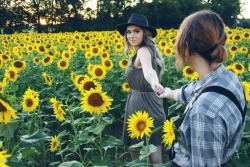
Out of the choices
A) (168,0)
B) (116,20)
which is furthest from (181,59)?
(168,0)

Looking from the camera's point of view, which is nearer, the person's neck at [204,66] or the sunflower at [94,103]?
the person's neck at [204,66]

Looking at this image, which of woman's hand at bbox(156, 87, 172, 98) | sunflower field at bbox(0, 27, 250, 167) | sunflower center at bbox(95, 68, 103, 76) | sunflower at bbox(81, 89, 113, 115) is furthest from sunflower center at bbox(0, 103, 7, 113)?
sunflower center at bbox(95, 68, 103, 76)

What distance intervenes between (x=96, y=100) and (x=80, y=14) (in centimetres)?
3872

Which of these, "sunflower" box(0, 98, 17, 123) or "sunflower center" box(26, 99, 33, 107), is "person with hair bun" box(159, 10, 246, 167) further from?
"sunflower center" box(26, 99, 33, 107)

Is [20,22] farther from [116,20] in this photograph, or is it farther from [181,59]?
[181,59]

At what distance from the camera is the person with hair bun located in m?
1.83

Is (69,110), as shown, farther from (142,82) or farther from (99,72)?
(99,72)

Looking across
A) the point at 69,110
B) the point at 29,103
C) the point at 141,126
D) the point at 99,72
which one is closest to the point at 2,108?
the point at 69,110

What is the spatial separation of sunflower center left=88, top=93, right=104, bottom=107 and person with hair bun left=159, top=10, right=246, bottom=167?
1224mm

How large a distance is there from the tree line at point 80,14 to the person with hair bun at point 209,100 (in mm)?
30157

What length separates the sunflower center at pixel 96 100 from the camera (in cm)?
320

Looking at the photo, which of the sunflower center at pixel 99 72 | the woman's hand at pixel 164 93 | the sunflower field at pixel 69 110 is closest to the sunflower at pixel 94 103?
the sunflower field at pixel 69 110

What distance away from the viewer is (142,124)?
289 cm

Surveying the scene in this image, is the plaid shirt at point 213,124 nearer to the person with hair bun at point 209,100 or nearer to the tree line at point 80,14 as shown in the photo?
the person with hair bun at point 209,100
